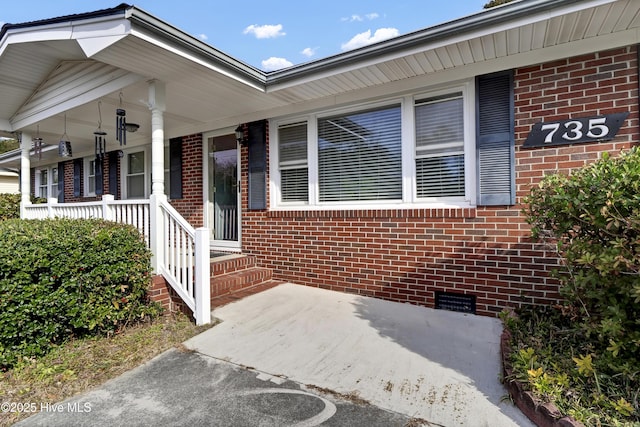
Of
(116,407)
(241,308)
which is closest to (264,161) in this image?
(241,308)

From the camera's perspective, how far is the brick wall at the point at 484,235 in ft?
10.9

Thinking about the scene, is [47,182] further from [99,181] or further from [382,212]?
[382,212]

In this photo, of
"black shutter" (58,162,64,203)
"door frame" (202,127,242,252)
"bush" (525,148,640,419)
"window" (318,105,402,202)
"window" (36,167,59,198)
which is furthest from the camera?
"window" (36,167,59,198)

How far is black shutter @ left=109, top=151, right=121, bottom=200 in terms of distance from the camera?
812 centimetres

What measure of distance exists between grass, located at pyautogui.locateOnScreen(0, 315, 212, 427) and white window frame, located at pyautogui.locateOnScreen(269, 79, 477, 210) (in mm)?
2441

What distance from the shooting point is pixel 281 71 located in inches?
175

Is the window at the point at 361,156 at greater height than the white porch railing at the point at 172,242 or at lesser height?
greater

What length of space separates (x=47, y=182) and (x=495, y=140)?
13.0 metres

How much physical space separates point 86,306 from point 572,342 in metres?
4.20

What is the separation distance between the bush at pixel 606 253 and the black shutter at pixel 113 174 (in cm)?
873

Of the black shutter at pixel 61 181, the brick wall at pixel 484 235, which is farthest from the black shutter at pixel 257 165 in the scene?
the black shutter at pixel 61 181

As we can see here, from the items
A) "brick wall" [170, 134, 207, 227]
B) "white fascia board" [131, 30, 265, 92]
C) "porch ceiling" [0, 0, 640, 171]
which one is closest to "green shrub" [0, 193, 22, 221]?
"porch ceiling" [0, 0, 640, 171]

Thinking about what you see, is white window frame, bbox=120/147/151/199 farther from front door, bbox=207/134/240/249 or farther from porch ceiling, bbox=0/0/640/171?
front door, bbox=207/134/240/249

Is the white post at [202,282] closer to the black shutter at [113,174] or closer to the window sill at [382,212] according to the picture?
the window sill at [382,212]
